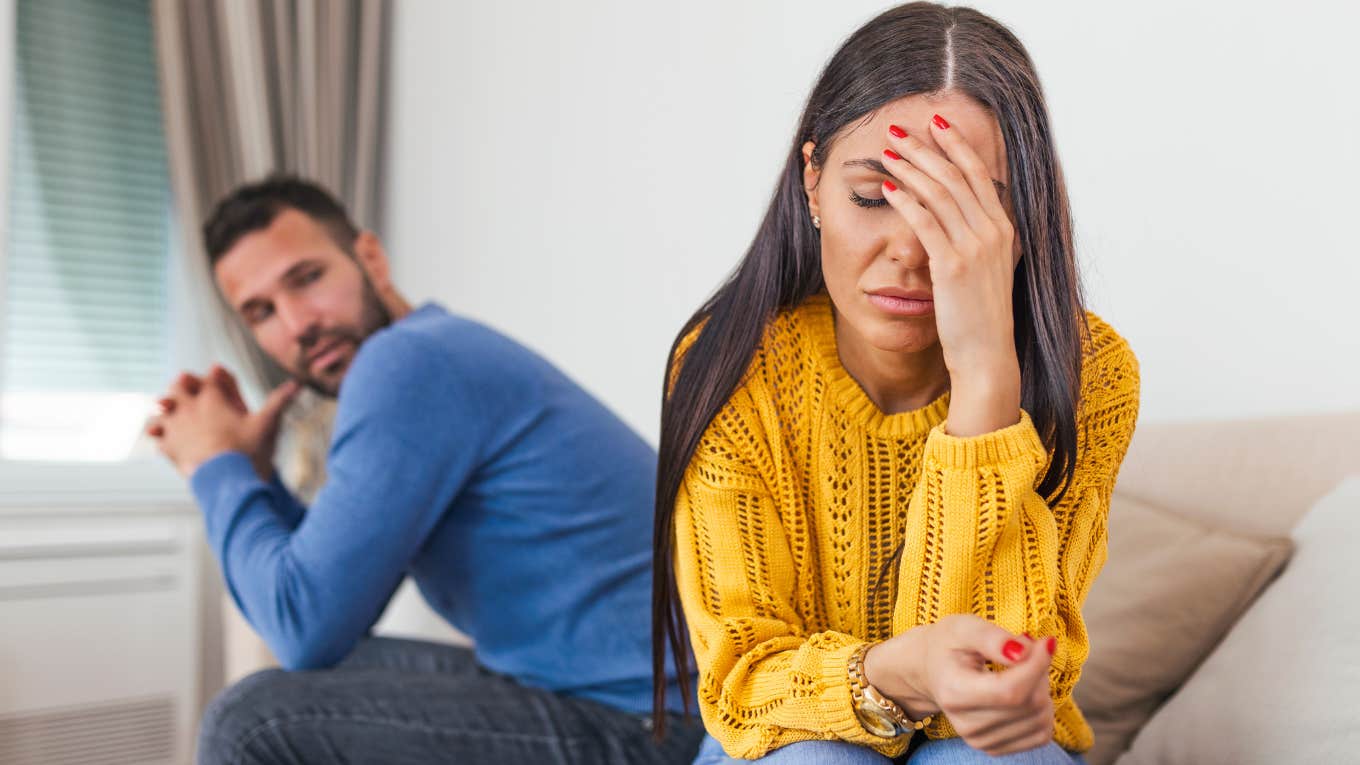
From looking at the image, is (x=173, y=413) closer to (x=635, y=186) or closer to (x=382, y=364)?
(x=382, y=364)

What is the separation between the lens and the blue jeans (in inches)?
34.8

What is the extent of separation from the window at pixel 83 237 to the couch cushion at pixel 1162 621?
2.46 m

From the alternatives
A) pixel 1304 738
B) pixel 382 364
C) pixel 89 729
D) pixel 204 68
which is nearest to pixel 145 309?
pixel 204 68

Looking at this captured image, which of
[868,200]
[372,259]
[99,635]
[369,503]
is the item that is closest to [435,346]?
[369,503]

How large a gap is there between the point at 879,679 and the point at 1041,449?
22 centimetres

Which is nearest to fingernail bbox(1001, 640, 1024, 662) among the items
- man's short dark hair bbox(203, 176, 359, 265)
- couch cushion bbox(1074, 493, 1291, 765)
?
couch cushion bbox(1074, 493, 1291, 765)

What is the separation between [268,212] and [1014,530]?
143 centimetres

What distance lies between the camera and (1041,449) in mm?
910

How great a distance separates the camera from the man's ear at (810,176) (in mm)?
1028

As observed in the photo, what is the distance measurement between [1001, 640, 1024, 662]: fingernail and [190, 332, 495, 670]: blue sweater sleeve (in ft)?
2.79

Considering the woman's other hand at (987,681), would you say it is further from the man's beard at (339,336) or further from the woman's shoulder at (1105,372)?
the man's beard at (339,336)

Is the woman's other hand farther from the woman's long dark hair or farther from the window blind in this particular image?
the window blind

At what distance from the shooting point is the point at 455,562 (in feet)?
5.03

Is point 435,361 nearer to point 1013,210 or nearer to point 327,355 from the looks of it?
point 327,355
